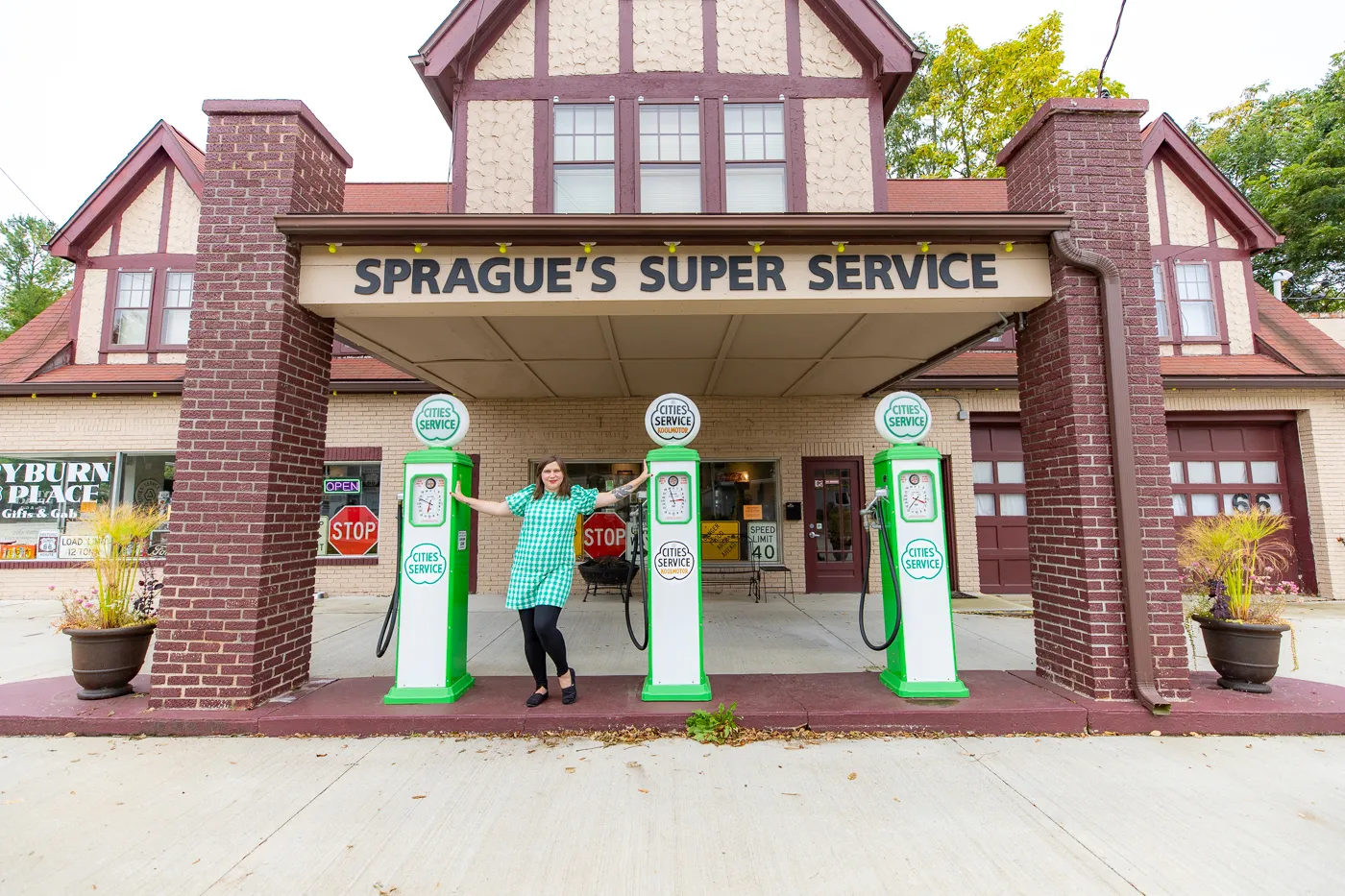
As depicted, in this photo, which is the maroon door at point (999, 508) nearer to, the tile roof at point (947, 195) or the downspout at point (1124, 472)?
the tile roof at point (947, 195)

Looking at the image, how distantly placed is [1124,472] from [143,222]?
45.4 ft

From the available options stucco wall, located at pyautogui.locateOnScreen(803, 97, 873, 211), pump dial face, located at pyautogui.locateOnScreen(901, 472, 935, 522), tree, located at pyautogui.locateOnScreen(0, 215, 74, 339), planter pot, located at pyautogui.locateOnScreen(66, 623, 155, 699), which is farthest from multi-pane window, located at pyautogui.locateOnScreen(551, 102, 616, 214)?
tree, located at pyautogui.locateOnScreen(0, 215, 74, 339)

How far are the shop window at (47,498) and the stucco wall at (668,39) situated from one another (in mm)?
10194

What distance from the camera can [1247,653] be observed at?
15.3 feet

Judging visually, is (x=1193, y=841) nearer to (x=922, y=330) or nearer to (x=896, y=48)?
(x=922, y=330)

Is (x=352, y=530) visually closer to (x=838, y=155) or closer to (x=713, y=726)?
(x=713, y=726)

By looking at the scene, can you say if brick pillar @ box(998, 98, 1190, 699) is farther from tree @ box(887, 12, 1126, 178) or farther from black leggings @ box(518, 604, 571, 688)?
tree @ box(887, 12, 1126, 178)

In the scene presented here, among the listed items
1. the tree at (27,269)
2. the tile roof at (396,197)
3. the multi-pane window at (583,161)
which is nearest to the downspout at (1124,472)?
the multi-pane window at (583,161)

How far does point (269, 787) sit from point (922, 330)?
6.43 metres

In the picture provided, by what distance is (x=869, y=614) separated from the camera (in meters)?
8.21

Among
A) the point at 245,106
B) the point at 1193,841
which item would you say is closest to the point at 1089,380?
the point at 1193,841

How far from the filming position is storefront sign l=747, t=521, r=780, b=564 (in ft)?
33.0

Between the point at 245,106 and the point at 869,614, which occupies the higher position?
the point at 245,106

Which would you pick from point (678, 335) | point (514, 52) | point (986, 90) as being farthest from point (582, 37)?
point (986, 90)
